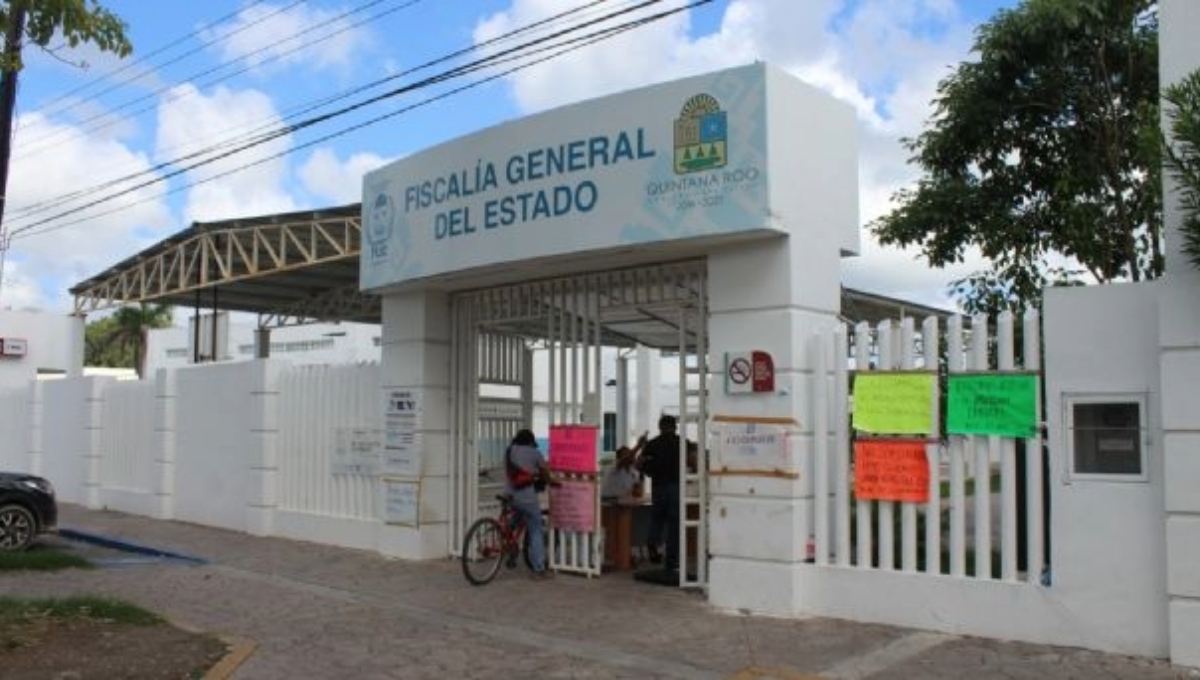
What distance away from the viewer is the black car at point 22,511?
1403 centimetres

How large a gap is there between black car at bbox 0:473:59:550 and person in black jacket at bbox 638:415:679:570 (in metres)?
7.97

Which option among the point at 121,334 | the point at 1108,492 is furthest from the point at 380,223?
the point at 121,334

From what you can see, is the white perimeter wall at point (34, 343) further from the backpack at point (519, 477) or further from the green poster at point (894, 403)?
the green poster at point (894, 403)

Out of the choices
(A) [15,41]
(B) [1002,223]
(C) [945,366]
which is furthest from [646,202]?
(A) [15,41]

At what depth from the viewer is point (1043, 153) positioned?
430 inches

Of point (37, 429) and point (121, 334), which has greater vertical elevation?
point (121, 334)

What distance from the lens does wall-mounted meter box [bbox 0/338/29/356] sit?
92.4ft

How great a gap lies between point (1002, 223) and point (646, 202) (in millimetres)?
3630

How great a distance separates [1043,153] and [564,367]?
5.17 m

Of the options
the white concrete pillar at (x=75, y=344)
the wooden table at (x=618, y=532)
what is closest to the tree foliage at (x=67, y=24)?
the wooden table at (x=618, y=532)

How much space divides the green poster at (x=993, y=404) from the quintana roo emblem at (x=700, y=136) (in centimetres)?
266

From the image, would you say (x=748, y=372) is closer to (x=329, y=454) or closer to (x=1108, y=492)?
(x=1108, y=492)

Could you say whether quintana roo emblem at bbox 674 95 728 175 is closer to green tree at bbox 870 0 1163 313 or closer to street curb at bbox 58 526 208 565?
green tree at bbox 870 0 1163 313

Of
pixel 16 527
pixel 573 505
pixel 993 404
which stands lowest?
pixel 16 527
